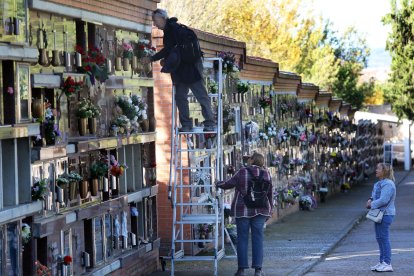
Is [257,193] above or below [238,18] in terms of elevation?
below

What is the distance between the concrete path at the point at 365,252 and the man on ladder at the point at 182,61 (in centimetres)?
293

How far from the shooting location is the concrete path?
17.3 m

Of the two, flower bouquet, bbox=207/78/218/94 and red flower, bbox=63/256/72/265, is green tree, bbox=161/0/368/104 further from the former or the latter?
red flower, bbox=63/256/72/265

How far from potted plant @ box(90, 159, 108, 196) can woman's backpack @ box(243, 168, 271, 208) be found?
2.37 metres

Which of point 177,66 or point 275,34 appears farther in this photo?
point 275,34

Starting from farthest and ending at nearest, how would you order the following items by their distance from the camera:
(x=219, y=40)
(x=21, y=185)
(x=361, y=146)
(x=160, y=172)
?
(x=361, y=146), (x=219, y=40), (x=160, y=172), (x=21, y=185)

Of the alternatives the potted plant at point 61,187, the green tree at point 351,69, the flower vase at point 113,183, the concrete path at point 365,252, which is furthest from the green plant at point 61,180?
the green tree at point 351,69

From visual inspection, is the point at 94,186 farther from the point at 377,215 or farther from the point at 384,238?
the point at 384,238

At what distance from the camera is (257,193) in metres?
15.9

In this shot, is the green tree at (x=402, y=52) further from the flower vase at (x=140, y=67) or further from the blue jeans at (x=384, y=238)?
the flower vase at (x=140, y=67)

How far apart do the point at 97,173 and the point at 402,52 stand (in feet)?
127

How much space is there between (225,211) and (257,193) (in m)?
3.47

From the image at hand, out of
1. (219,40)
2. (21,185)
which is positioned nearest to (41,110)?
(21,185)

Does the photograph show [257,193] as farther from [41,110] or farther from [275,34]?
[275,34]
